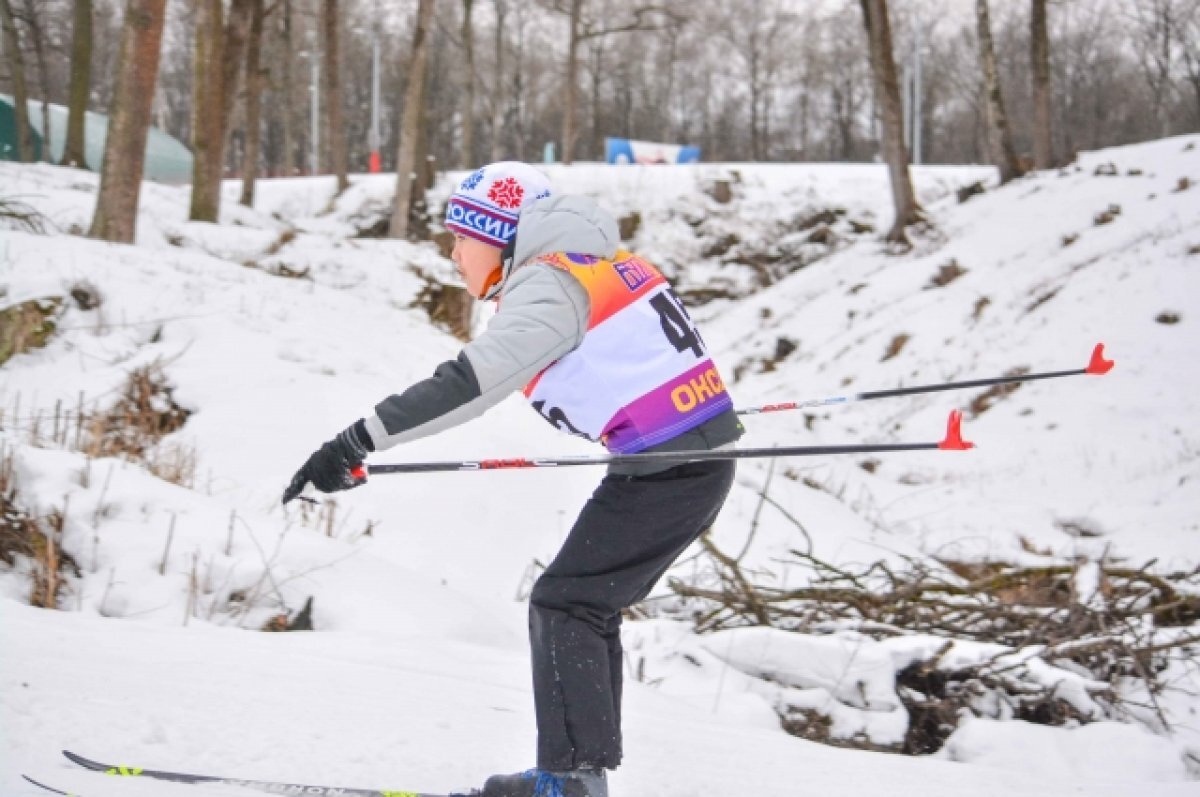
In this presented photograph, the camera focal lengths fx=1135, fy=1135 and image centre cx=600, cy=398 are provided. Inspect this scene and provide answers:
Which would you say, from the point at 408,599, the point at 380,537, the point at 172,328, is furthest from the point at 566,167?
the point at 408,599

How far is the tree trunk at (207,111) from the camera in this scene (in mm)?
16797

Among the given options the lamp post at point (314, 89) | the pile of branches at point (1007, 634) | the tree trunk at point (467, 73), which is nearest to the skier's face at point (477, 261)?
the pile of branches at point (1007, 634)

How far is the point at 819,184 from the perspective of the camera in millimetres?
29578

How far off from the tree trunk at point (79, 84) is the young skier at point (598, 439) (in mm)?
21670

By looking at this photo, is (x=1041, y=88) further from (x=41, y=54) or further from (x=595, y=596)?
(x=41, y=54)

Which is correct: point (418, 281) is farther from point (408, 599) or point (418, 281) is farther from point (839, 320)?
point (408, 599)

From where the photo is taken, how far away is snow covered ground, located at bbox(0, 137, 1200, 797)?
353 centimetres

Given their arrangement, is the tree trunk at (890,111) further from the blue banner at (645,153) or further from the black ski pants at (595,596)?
the black ski pants at (595,596)

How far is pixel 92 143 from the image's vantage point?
31312 mm

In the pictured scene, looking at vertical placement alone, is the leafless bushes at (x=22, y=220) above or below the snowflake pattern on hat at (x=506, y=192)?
above

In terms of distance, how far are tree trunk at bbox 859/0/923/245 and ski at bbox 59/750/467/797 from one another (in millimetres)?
19923

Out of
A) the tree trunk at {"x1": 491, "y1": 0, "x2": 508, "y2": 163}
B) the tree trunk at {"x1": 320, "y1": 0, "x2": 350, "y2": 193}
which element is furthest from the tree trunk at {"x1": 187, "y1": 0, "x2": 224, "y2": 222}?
the tree trunk at {"x1": 491, "y1": 0, "x2": 508, "y2": 163}

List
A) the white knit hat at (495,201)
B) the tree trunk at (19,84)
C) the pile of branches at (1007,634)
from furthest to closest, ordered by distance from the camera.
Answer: the tree trunk at (19,84), the pile of branches at (1007,634), the white knit hat at (495,201)

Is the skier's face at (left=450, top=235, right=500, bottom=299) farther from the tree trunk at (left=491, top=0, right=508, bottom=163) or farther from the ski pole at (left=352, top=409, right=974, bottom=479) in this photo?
the tree trunk at (left=491, top=0, right=508, bottom=163)
